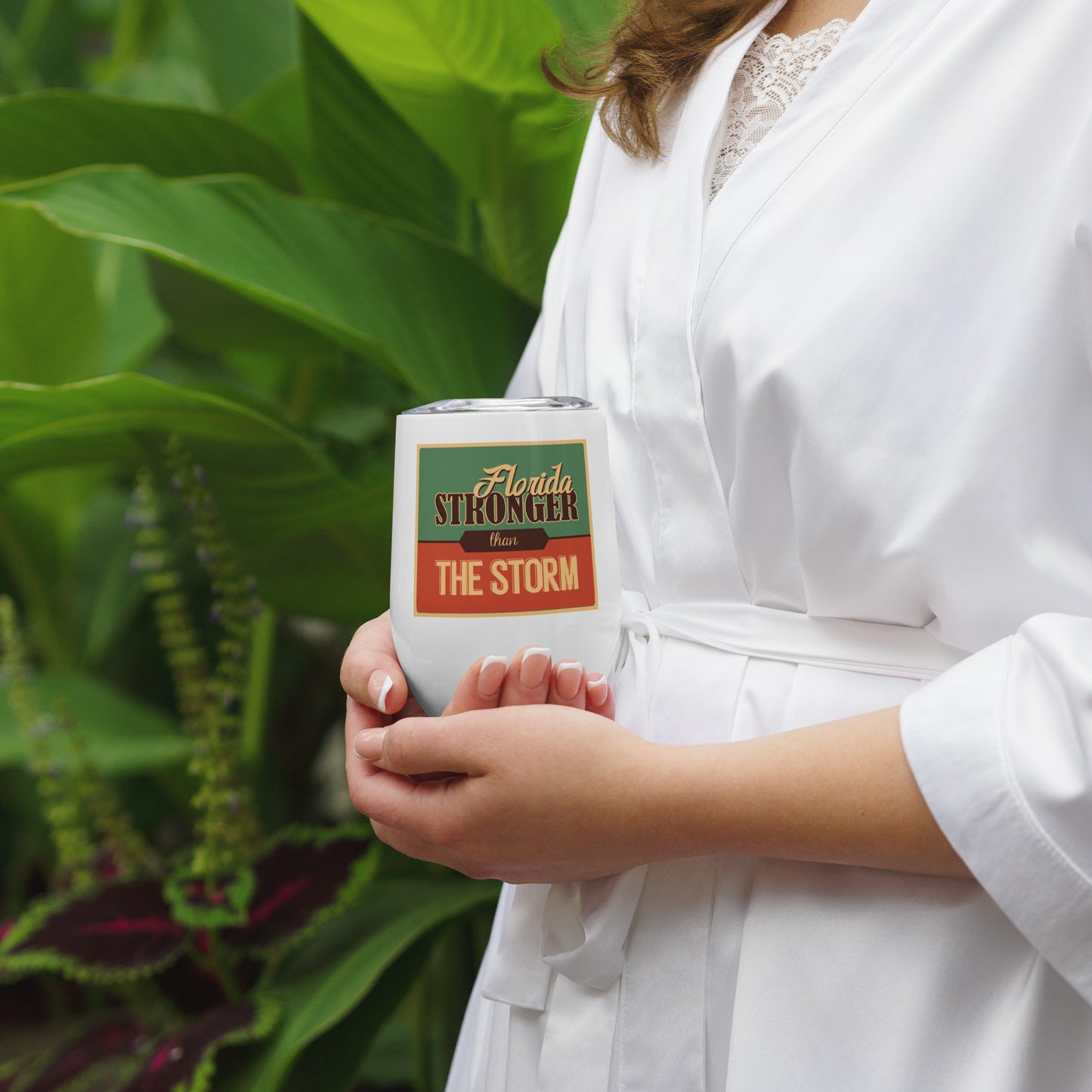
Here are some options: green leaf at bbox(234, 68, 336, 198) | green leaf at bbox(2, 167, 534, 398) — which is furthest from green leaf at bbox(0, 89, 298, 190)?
green leaf at bbox(2, 167, 534, 398)

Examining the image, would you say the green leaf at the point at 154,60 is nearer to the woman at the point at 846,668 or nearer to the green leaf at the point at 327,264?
the green leaf at the point at 327,264

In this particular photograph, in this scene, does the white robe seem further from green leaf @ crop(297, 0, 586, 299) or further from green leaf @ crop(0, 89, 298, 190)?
green leaf @ crop(0, 89, 298, 190)

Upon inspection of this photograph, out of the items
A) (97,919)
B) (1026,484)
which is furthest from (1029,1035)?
(97,919)

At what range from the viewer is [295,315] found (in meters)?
0.80

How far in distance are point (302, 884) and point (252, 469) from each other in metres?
0.39

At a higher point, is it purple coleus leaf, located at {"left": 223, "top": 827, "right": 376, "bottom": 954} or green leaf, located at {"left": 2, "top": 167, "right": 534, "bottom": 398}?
green leaf, located at {"left": 2, "top": 167, "right": 534, "bottom": 398}

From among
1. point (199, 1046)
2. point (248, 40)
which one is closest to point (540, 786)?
point (199, 1046)

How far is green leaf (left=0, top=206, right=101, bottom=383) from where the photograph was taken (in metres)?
1.17

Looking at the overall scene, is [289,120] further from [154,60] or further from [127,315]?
[154,60]

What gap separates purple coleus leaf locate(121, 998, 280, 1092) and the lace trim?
75cm

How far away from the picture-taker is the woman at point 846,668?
1.34ft

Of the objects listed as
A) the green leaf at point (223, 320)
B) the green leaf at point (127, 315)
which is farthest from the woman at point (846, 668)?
the green leaf at point (127, 315)

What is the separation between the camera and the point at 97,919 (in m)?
0.96

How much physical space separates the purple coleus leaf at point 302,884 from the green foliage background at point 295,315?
0.18ft
